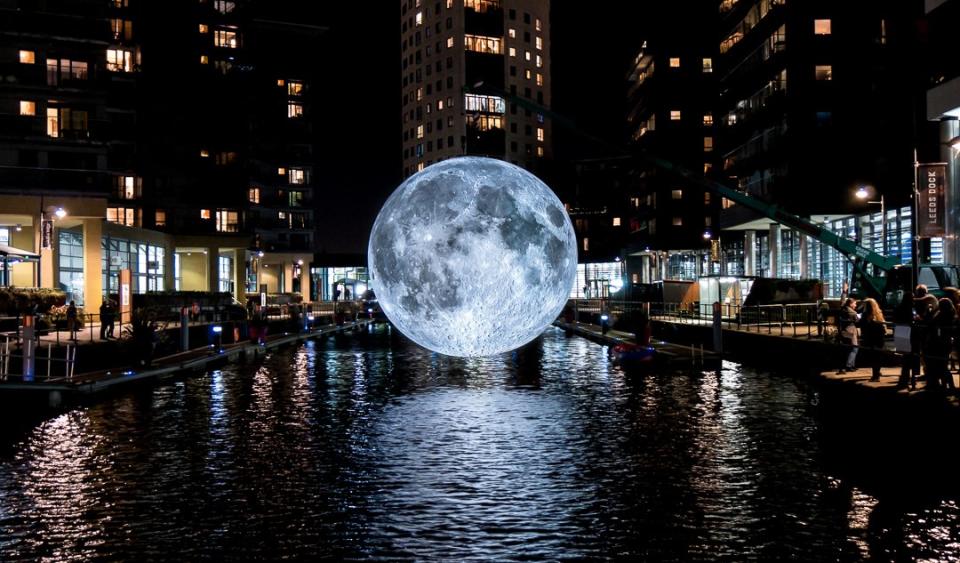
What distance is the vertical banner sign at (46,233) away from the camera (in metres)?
47.1

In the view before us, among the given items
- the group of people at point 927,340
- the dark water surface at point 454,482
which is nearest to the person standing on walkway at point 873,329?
the group of people at point 927,340

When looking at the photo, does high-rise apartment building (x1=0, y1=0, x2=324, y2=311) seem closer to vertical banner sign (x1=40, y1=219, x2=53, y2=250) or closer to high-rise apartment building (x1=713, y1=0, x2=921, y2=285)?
vertical banner sign (x1=40, y1=219, x2=53, y2=250)

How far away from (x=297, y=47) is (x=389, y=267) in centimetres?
12188

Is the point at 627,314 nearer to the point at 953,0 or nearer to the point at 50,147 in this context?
the point at 953,0

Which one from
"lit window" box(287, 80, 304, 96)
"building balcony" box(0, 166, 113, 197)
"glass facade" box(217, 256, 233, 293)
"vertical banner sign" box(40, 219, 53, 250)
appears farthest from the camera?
"lit window" box(287, 80, 304, 96)

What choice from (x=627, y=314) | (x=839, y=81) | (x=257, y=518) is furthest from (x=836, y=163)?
(x=257, y=518)

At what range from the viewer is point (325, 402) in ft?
64.9

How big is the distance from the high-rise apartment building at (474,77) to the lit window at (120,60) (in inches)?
2794

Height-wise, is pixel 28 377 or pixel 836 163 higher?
pixel 836 163

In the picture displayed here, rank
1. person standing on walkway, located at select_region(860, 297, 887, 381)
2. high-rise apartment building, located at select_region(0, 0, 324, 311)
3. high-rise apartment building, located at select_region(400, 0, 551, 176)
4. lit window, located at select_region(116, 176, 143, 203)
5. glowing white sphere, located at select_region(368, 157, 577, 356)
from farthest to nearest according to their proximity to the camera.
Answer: high-rise apartment building, located at select_region(400, 0, 551, 176) → lit window, located at select_region(116, 176, 143, 203) → high-rise apartment building, located at select_region(0, 0, 324, 311) → person standing on walkway, located at select_region(860, 297, 887, 381) → glowing white sphere, located at select_region(368, 157, 577, 356)

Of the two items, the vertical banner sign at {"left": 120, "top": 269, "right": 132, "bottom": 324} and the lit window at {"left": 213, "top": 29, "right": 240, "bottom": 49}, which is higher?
the lit window at {"left": 213, "top": 29, "right": 240, "bottom": 49}

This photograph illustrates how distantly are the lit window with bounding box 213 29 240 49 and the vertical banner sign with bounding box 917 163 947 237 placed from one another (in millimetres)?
78798

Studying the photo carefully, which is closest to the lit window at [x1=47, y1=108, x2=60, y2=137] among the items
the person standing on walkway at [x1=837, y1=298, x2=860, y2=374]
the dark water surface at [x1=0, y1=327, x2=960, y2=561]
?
the dark water surface at [x1=0, y1=327, x2=960, y2=561]

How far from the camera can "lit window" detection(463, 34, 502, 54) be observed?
15500 cm
